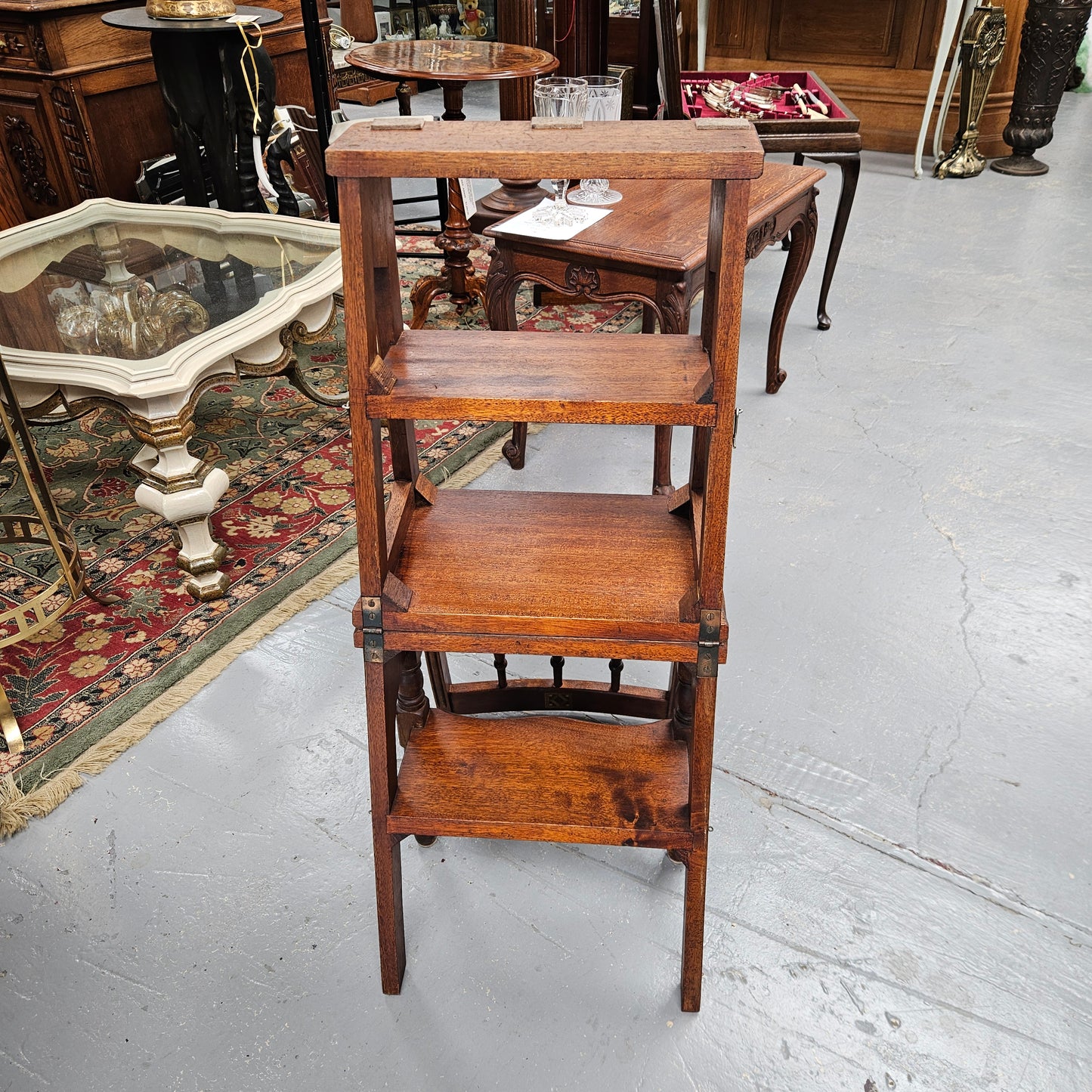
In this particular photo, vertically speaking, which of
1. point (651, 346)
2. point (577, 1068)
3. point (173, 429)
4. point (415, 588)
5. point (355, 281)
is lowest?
point (577, 1068)

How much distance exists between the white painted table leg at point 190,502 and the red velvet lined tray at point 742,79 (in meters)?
2.20

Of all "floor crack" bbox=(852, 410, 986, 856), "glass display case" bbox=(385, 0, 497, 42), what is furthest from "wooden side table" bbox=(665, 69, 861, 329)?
"glass display case" bbox=(385, 0, 497, 42)

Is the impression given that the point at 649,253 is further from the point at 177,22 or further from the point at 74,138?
the point at 74,138

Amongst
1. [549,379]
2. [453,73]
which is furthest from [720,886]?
[453,73]

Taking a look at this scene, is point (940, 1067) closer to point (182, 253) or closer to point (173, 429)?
point (173, 429)

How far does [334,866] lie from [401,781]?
0.96 feet

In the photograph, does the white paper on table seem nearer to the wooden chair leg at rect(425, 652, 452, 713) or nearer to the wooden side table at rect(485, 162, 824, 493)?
the wooden side table at rect(485, 162, 824, 493)

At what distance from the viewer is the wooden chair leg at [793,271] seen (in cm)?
277

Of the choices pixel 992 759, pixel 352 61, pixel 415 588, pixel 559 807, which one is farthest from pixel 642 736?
pixel 352 61

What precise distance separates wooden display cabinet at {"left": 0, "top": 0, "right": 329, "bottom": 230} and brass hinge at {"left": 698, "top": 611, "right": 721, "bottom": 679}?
4.10m

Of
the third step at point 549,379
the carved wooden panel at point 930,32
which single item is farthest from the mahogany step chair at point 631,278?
the carved wooden panel at point 930,32

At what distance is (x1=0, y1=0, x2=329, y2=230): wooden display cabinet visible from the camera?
402 cm

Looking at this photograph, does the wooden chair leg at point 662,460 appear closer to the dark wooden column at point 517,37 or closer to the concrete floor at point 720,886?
the concrete floor at point 720,886

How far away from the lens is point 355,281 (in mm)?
1042
